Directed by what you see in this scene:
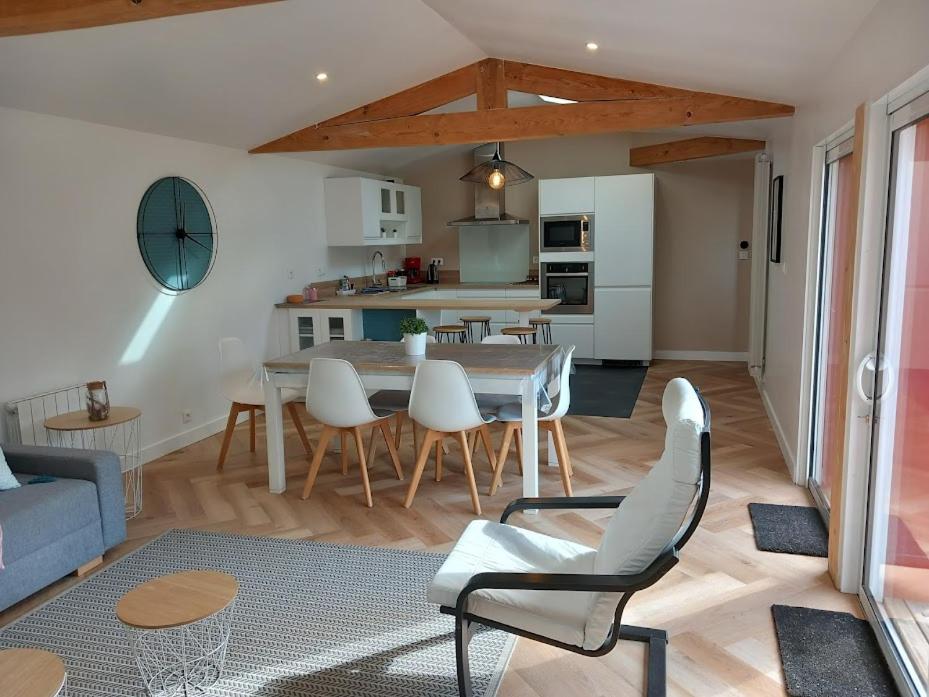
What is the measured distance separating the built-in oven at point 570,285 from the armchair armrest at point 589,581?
5991 mm

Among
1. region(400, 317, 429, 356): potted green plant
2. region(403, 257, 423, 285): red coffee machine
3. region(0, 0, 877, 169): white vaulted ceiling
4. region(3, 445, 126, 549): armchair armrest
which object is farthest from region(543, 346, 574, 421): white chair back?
region(403, 257, 423, 285): red coffee machine

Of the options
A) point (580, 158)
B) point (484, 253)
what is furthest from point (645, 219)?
point (484, 253)

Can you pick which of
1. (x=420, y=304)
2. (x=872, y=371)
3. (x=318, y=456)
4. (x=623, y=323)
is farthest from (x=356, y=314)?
(x=872, y=371)

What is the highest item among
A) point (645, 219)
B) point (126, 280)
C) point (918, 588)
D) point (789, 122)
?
point (789, 122)

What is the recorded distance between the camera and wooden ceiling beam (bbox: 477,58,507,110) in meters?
5.30

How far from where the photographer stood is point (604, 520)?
3674mm

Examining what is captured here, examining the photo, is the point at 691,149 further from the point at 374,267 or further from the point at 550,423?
the point at 550,423

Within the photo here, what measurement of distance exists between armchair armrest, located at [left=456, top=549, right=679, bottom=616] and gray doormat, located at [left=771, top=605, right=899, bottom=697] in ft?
2.56

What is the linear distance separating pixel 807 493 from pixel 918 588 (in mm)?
1634

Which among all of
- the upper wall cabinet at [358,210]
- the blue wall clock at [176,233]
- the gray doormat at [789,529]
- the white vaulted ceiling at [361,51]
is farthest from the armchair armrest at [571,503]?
the upper wall cabinet at [358,210]

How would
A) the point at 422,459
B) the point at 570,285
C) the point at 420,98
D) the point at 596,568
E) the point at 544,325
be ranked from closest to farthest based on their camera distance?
the point at 596,568 → the point at 422,459 → the point at 420,98 → the point at 544,325 → the point at 570,285

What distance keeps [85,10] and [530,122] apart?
3104mm

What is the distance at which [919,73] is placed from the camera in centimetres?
207

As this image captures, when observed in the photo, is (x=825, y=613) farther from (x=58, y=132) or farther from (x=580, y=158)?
(x=580, y=158)
